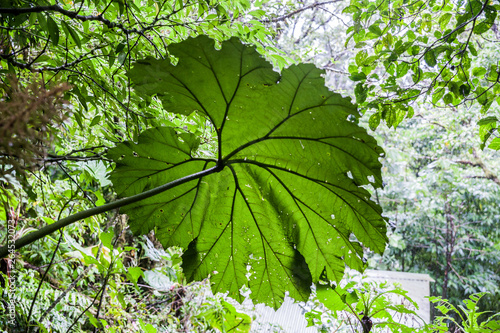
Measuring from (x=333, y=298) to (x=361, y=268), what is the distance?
1.47 feet

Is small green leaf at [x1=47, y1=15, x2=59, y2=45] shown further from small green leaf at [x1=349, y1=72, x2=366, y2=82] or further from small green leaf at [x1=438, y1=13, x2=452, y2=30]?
small green leaf at [x1=438, y1=13, x2=452, y2=30]

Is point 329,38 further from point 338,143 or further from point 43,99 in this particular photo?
point 43,99

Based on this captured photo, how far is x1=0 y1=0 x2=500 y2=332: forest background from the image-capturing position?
792 millimetres

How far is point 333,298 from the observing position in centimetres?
113

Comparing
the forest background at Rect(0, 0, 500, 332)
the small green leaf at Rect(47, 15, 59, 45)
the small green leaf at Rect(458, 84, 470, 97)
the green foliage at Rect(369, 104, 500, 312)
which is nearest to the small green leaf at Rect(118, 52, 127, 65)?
the forest background at Rect(0, 0, 500, 332)

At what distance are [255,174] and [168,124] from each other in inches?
15.0

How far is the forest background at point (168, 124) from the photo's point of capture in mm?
792

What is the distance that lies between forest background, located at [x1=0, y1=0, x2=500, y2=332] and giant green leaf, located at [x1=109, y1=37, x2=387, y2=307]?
0.48 feet

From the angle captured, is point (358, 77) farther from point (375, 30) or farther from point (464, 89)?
point (464, 89)

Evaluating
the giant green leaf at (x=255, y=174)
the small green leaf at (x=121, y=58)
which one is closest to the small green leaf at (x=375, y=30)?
the giant green leaf at (x=255, y=174)

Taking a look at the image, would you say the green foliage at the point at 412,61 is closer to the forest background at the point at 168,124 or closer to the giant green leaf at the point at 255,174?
the forest background at the point at 168,124

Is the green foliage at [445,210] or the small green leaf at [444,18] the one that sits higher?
the green foliage at [445,210]

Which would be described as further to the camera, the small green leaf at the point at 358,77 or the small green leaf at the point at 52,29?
the small green leaf at the point at 358,77

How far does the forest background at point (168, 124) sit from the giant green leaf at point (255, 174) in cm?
15
